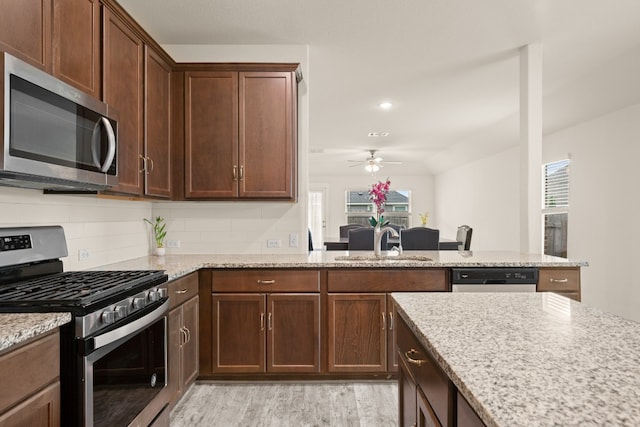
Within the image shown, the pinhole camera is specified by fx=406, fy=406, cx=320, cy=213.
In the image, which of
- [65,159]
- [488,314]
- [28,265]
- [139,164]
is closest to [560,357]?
[488,314]

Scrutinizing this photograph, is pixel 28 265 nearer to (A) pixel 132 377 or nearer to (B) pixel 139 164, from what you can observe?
(A) pixel 132 377

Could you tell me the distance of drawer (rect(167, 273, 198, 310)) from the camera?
2.25 meters

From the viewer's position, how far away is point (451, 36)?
302 centimetres

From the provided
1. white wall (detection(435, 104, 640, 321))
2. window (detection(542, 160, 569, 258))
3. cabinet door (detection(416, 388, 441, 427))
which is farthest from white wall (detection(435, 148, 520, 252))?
cabinet door (detection(416, 388, 441, 427))

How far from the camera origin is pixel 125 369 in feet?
5.45

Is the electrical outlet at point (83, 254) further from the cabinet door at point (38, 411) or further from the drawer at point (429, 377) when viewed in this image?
the drawer at point (429, 377)

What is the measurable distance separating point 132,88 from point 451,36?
88.5 inches

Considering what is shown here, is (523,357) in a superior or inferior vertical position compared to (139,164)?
inferior

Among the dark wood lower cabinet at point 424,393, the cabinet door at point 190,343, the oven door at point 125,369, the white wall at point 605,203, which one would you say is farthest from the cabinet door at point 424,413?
the white wall at point 605,203

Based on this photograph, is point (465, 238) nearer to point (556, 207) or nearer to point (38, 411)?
point (556, 207)

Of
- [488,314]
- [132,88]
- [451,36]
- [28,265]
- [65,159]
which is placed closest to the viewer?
[488,314]

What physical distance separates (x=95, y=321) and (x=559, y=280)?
273 cm

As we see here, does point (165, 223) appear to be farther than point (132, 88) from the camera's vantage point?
Yes

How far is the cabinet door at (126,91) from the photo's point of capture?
7.09ft
